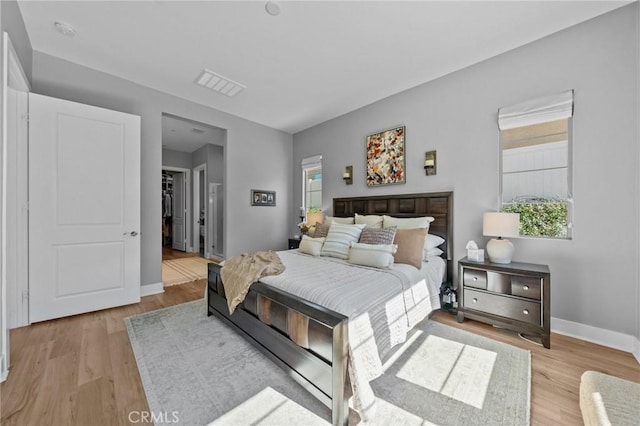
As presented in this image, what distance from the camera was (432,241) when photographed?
299 cm

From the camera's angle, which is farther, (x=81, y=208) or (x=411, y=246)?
(x=81, y=208)

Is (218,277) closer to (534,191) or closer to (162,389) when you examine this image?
(162,389)

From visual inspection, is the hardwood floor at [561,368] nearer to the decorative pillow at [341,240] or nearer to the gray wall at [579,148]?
the gray wall at [579,148]

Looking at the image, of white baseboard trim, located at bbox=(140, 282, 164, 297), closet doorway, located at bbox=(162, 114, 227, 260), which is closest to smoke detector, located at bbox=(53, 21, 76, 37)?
closet doorway, located at bbox=(162, 114, 227, 260)

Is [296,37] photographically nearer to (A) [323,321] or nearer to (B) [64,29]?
(B) [64,29]

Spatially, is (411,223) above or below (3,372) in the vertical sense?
above

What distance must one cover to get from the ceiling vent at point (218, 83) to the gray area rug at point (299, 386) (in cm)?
295

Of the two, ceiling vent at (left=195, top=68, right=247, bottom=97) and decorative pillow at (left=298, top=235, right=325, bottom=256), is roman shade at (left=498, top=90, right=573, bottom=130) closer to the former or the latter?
decorative pillow at (left=298, top=235, right=325, bottom=256)

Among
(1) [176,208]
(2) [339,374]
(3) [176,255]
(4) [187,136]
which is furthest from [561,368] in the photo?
(1) [176,208]

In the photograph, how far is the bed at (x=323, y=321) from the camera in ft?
4.51

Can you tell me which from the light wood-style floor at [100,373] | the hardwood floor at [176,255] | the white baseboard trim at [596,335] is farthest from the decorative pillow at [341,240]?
the hardwood floor at [176,255]

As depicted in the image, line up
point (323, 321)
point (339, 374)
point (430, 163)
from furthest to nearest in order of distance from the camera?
point (430, 163) → point (323, 321) → point (339, 374)

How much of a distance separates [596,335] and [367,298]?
2.23 m

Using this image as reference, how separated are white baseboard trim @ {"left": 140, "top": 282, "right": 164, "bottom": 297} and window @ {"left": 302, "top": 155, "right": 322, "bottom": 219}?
110 inches
